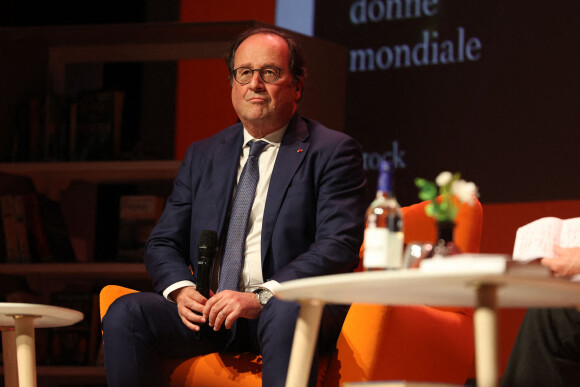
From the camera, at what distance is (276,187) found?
253 centimetres

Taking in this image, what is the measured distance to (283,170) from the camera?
255cm

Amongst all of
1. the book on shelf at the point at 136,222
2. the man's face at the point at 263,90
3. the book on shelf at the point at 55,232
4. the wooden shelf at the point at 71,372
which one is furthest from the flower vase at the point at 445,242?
the book on shelf at the point at 55,232

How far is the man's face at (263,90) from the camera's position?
2.65 m

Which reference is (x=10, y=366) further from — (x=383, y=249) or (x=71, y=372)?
(x=71, y=372)

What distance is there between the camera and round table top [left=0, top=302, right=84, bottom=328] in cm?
208

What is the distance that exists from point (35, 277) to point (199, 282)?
85.0 inches

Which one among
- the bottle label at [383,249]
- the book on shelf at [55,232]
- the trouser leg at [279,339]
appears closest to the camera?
the bottle label at [383,249]

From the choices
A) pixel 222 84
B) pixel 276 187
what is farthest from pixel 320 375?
pixel 222 84

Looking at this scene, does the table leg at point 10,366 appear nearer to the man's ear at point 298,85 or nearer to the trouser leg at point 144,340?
the trouser leg at point 144,340

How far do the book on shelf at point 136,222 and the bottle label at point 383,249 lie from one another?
245cm

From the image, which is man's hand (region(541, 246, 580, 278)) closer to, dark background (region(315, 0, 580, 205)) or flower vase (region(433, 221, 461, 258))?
flower vase (region(433, 221, 461, 258))

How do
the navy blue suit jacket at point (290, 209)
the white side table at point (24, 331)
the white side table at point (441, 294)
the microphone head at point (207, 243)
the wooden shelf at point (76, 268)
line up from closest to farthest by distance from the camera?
the white side table at point (441, 294) < the white side table at point (24, 331) < the microphone head at point (207, 243) < the navy blue suit jacket at point (290, 209) < the wooden shelf at point (76, 268)

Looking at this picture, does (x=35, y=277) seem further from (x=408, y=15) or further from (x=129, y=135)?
(x=408, y=15)

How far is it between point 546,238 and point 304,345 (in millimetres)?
987
